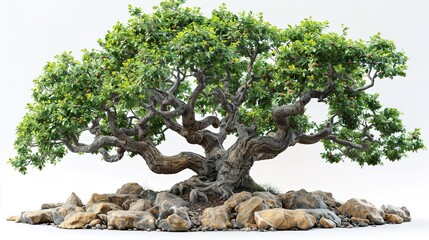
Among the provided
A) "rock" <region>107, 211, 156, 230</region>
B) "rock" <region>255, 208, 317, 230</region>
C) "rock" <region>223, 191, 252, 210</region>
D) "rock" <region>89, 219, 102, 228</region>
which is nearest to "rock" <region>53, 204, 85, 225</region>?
"rock" <region>89, 219, 102, 228</region>

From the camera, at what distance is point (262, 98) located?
49.2 ft

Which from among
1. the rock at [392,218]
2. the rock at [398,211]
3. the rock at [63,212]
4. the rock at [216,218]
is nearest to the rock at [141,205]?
the rock at [63,212]

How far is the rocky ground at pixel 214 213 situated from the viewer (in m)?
13.2

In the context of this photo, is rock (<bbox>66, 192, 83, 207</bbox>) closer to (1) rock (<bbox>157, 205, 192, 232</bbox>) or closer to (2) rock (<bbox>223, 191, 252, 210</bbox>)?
(1) rock (<bbox>157, 205, 192, 232</bbox>)

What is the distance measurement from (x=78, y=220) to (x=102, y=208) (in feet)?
2.50

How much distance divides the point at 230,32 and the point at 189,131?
3.09 meters

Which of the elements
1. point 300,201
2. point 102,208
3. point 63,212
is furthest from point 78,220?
point 300,201

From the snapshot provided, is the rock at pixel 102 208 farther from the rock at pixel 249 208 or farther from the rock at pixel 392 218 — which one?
the rock at pixel 392 218

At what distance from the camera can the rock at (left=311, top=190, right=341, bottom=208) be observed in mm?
16223

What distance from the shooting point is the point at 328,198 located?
16.6 meters

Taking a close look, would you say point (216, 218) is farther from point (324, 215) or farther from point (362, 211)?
point (362, 211)

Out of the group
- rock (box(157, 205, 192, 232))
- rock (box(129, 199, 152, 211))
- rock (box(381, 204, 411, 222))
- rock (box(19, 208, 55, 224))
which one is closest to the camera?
rock (box(157, 205, 192, 232))

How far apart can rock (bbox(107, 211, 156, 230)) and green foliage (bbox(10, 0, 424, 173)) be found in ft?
7.16

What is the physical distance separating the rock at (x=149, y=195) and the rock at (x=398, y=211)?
5980 mm
